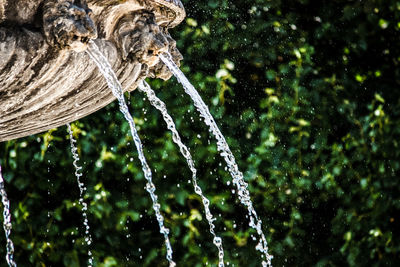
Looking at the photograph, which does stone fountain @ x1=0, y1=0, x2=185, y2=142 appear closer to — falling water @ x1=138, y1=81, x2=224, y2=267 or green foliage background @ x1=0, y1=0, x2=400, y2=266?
falling water @ x1=138, y1=81, x2=224, y2=267

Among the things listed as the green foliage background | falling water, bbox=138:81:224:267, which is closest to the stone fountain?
falling water, bbox=138:81:224:267

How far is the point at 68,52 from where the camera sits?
137cm

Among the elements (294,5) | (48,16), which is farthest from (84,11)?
(294,5)

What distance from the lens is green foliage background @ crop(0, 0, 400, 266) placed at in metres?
3.00

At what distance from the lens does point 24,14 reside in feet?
4.37

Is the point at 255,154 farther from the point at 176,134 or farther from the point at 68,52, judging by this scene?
the point at 68,52

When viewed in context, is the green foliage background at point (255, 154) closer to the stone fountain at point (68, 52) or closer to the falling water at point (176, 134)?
the falling water at point (176, 134)

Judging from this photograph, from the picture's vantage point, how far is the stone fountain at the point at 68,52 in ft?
4.30

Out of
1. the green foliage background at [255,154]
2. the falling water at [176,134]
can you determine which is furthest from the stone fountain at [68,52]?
the green foliage background at [255,154]

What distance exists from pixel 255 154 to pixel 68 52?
1.80m

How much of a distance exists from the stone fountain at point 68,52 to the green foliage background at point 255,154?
131 centimetres

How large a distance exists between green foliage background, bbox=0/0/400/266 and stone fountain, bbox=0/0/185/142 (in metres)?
1.31

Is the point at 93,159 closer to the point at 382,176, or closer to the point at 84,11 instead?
the point at 382,176

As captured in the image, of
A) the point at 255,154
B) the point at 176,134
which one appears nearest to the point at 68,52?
the point at 176,134
